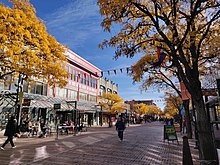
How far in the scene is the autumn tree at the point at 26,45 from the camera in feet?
30.0

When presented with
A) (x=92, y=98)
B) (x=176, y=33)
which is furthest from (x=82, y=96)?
(x=176, y=33)

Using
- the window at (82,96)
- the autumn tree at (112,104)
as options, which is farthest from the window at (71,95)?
the autumn tree at (112,104)

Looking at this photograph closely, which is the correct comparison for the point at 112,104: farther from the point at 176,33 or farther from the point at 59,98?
the point at 176,33

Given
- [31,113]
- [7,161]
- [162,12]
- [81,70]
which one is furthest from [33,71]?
[81,70]

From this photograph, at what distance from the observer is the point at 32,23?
10594mm

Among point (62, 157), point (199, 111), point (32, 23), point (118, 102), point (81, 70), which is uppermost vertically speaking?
point (81, 70)

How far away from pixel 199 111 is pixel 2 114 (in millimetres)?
19669

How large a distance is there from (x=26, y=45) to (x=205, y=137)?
415 inches

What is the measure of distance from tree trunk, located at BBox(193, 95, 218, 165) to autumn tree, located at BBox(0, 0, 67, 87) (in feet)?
27.2

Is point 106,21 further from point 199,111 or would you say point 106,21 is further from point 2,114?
point 2,114

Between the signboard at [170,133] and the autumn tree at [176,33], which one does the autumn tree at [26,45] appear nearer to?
the autumn tree at [176,33]

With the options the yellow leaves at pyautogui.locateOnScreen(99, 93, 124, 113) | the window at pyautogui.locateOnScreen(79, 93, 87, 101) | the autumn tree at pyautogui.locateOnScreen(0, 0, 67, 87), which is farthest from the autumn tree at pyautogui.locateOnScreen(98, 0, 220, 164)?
the yellow leaves at pyautogui.locateOnScreen(99, 93, 124, 113)

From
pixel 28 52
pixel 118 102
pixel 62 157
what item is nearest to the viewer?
pixel 62 157

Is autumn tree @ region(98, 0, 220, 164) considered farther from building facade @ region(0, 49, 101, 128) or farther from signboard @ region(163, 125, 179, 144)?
building facade @ region(0, 49, 101, 128)
